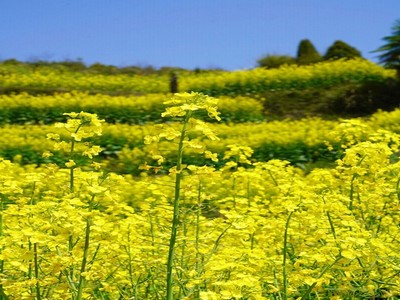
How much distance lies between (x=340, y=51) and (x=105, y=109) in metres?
11.2

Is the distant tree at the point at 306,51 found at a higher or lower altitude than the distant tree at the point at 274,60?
higher

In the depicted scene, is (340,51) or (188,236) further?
(340,51)

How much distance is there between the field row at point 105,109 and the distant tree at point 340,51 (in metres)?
8.80

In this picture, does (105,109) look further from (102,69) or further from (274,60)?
(102,69)

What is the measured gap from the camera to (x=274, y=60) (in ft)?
77.7

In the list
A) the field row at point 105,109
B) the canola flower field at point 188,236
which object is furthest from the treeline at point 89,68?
the canola flower field at point 188,236

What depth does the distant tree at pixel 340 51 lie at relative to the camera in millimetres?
23594

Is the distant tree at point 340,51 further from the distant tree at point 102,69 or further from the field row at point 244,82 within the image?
the distant tree at point 102,69

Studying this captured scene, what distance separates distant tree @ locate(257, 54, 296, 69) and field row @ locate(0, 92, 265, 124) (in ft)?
26.0

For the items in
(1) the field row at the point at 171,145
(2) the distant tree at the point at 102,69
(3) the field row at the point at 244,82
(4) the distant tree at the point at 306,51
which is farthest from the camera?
(2) the distant tree at the point at 102,69

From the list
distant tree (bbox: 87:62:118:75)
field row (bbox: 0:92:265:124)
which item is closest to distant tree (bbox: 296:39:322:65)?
distant tree (bbox: 87:62:118:75)

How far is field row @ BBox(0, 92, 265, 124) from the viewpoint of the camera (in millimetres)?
14781

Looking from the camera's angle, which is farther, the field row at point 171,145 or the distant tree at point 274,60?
the distant tree at point 274,60

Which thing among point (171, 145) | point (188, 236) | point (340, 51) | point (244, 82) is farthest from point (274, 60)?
point (188, 236)
